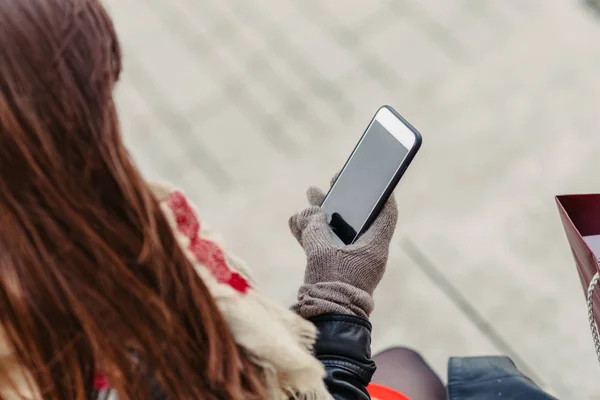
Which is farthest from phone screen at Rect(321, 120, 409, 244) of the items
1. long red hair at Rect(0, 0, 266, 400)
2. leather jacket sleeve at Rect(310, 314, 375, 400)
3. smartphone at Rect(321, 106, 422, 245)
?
long red hair at Rect(0, 0, 266, 400)

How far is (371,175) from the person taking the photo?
900mm

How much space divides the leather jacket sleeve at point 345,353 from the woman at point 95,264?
0.16 m

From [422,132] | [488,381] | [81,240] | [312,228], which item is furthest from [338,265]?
[422,132]

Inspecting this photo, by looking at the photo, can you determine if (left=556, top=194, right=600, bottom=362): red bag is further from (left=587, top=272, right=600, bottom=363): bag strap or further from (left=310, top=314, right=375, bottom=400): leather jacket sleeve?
(left=310, top=314, right=375, bottom=400): leather jacket sleeve

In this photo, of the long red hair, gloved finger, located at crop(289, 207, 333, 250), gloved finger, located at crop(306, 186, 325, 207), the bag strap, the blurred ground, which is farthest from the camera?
the blurred ground

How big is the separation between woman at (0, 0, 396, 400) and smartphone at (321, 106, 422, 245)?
35cm

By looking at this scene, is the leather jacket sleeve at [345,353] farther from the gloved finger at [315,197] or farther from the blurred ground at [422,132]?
the blurred ground at [422,132]

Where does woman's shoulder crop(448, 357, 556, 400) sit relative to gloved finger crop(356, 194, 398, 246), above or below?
below

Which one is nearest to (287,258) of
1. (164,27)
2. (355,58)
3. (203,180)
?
(203,180)

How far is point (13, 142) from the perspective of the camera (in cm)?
42

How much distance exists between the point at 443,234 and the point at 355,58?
1.78ft

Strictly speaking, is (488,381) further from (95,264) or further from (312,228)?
(95,264)

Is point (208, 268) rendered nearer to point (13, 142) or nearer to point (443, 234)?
point (13, 142)

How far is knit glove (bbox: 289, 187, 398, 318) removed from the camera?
76 centimetres
